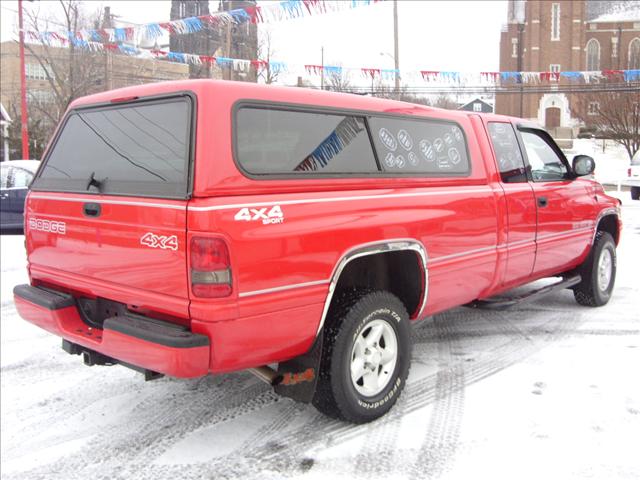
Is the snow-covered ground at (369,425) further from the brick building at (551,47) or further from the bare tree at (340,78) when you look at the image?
the brick building at (551,47)

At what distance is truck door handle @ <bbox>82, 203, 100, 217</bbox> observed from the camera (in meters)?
3.21

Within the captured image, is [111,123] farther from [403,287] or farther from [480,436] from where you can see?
[480,436]

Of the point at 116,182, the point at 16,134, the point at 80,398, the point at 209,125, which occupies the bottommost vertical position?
the point at 80,398

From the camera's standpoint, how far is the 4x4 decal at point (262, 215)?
9.14 feet

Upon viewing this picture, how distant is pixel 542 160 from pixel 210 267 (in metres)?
3.66

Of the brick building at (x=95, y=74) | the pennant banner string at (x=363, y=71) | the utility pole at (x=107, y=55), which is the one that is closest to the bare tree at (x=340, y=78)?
the pennant banner string at (x=363, y=71)

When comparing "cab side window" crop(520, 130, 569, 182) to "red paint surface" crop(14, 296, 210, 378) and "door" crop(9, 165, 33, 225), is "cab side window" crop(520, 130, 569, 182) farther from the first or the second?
"door" crop(9, 165, 33, 225)

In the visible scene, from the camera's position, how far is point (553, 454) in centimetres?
313

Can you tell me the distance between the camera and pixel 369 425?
3.52 m

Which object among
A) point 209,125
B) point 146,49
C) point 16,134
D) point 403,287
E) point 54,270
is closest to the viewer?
point 209,125

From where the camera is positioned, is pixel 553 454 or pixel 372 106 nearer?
pixel 553 454

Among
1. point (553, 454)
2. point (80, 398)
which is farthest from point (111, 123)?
point (553, 454)

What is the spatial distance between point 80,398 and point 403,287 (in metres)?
2.33

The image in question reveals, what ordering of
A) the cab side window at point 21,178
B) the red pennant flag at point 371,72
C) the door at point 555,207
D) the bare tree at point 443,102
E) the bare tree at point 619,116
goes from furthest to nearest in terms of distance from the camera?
the bare tree at point 443,102
the bare tree at point 619,116
the red pennant flag at point 371,72
the cab side window at point 21,178
the door at point 555,207
